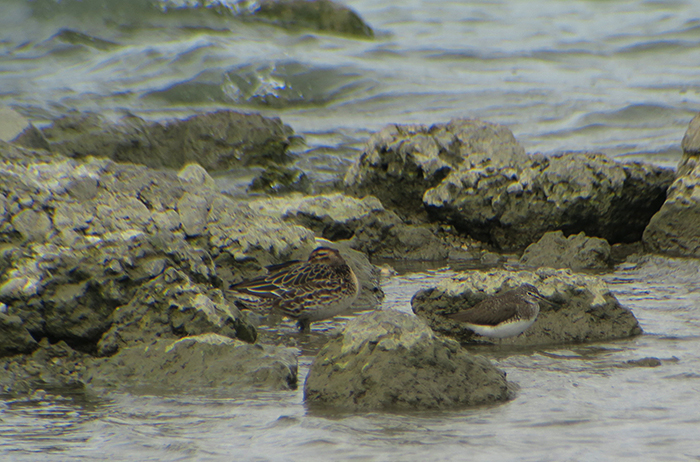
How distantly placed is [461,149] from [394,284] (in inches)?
102

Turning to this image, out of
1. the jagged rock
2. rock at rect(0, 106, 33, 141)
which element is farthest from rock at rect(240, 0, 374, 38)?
the jagged rock

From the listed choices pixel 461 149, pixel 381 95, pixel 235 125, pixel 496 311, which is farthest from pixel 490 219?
pixel 381 95

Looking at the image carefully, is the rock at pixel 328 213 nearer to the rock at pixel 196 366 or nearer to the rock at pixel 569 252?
the rock at pixel 569 252

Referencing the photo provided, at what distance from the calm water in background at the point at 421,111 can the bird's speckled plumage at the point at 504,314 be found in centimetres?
20

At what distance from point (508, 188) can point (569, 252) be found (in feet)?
3.61

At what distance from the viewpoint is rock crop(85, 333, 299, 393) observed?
4.66 meters

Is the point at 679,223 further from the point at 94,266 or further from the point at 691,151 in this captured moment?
the point at 94,266

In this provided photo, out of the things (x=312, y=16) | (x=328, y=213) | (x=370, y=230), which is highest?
(x=312, y=16)

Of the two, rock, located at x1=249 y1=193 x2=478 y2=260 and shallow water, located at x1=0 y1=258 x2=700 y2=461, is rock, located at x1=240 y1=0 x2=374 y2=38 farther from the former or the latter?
shallow water, located at x1=0 y1=258 x2=700 y2=461

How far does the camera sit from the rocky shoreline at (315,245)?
467cm

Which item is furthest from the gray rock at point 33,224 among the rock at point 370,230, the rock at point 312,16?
the rock at point 312,16

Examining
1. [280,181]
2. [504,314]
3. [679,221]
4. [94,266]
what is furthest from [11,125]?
[679,221]

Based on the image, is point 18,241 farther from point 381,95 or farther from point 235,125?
point 381,95

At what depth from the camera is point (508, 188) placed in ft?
28.7
